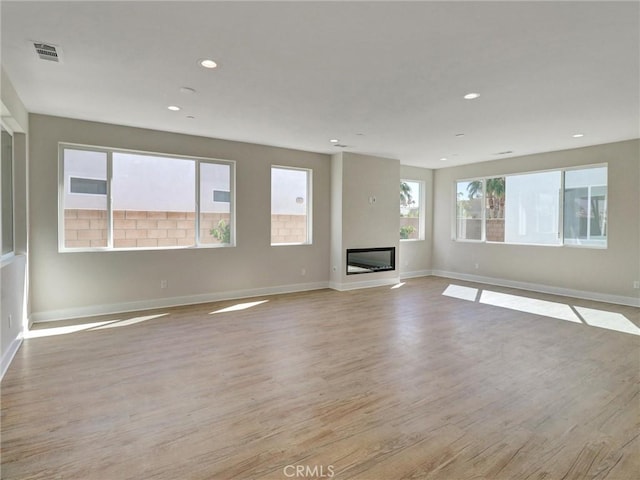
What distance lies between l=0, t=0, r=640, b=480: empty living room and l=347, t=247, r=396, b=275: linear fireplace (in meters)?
0.07

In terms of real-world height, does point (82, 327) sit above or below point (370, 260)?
below

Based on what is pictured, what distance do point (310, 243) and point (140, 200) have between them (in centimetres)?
312

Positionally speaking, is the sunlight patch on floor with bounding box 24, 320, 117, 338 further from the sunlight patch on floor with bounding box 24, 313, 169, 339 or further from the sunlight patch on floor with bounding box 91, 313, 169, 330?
the sunlight patch on floor with bounding box 91, 313, 169, 330

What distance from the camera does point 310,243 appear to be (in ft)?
22.5

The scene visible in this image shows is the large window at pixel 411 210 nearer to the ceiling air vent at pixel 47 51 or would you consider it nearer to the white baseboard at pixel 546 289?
the white baseboard at pixel 546 289

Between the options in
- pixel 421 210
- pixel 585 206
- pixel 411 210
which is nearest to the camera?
pixel 585 206

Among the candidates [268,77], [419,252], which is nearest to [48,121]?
[268,77]

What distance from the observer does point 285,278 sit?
6.55m

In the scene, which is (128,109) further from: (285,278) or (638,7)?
(638,7)

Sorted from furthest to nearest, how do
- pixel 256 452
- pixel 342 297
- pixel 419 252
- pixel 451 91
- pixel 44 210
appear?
pixel 419 252 < pixel 342 297 < pixel 44 210 < pixel 451 91 < pixel 256 452

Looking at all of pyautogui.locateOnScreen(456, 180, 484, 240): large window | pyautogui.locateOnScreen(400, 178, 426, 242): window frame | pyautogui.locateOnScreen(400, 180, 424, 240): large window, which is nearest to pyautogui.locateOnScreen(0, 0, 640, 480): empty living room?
pyautogui.locateOnScreen(456, 180, 484, 240): large window

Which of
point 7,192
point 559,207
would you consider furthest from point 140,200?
point 559,207

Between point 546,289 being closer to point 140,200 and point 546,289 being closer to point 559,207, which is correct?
point 559,207

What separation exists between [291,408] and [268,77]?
2.88 m
